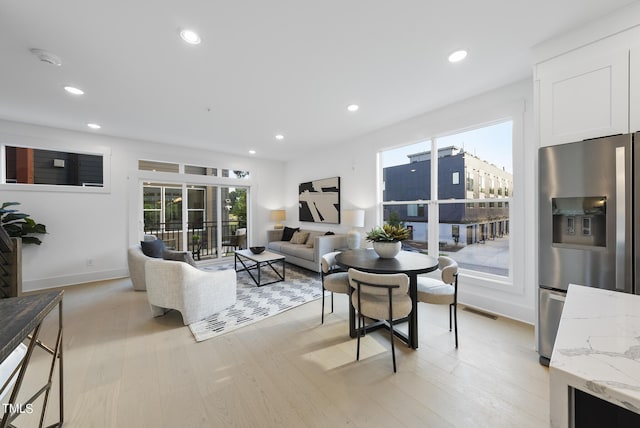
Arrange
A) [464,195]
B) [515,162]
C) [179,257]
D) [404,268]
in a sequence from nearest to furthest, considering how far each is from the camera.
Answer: [404,268], [515,162], [179,257], [464,195]

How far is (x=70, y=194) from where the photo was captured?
4.11 m

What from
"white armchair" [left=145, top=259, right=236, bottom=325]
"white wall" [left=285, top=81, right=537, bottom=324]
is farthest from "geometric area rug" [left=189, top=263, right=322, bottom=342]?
"white wall" [left=285, top=81, right=537, bottom=324]

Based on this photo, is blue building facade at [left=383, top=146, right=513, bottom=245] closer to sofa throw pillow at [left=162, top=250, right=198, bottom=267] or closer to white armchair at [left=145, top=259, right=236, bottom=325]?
white armchair at [left=145, top=259, right=236, bottom=325]

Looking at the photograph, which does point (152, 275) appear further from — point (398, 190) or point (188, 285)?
point (398, 190)

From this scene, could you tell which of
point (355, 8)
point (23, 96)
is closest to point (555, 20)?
point (355, 8)

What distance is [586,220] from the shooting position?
182 centimetres

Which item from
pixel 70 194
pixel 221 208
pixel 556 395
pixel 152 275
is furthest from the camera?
pixel 221 208

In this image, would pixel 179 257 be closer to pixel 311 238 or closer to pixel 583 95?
pixel 311 238

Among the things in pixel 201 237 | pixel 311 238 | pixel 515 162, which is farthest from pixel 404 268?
pixel 201 237

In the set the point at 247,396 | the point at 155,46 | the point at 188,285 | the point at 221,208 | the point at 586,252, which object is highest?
the point at 155,46

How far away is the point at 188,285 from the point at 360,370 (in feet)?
6.47

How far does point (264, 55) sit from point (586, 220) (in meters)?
2.93

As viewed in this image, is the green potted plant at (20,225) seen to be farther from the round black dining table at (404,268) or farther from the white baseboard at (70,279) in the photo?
the round black dining table at (404,268)

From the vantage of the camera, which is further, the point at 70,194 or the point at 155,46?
the point at 70,194
